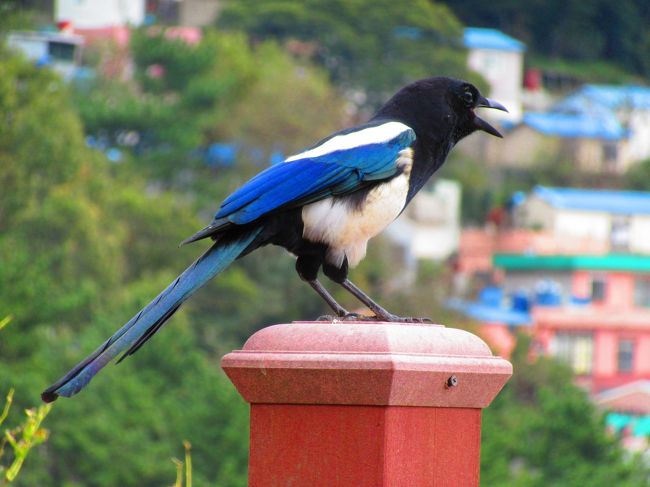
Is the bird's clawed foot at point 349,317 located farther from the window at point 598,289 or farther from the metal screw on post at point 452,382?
the window at point 598,289

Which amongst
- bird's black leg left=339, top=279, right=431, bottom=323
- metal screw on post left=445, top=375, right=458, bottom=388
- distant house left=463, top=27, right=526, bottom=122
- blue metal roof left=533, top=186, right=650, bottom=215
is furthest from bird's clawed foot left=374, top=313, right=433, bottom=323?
distant house left=463, top=27, right=526, bottom=122

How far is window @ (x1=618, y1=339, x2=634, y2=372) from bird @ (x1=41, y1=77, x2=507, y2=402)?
5228cm

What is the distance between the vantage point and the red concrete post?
446 cm

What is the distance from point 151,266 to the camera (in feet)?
148

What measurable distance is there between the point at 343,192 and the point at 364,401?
3.53 feet

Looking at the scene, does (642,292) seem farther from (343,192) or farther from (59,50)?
(343,192)

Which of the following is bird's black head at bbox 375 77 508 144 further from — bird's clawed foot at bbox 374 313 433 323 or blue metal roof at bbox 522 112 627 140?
blue metal roof at bbox 522 112 627 140

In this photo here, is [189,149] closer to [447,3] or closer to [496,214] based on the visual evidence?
[496,214]

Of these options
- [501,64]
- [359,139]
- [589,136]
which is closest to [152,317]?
[359,139]

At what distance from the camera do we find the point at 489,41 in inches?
3255

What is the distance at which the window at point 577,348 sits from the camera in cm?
5628

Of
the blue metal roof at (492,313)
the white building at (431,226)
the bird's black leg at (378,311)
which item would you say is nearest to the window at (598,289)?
the blue metal roof at (492,313)

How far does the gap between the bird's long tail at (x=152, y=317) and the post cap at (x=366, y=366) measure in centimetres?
24

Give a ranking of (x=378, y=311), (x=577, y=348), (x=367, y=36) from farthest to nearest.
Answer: (x=367, y=36) < (x=577, y=348) < (x=378, y=311)
